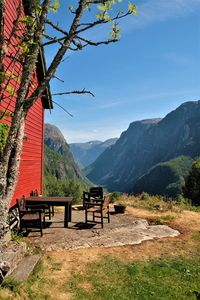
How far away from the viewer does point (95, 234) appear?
1052 cm

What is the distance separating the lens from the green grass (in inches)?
237

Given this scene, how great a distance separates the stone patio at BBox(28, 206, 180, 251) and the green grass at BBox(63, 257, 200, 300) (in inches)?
63.0

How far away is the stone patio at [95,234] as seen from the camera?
30.2 feet

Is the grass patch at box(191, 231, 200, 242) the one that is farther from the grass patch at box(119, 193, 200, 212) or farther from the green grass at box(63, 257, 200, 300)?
the grass patch at box(119, 193, 200, 212)

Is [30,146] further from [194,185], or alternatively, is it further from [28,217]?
[194,185]

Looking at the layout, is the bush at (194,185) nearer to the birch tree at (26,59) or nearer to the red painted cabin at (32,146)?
the red painted cabin at (32,146)

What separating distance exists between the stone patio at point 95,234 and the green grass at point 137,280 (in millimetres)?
1601

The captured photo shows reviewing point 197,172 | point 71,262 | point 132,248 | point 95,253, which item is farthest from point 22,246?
point 197,172

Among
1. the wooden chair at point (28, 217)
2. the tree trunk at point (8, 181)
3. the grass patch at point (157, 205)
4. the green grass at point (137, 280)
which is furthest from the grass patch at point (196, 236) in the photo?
the tree trunk at point (8, 181)

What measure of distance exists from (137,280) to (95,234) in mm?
3931

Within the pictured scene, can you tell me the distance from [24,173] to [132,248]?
A: 607 cm

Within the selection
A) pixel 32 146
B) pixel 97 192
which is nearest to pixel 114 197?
pixel 97 192

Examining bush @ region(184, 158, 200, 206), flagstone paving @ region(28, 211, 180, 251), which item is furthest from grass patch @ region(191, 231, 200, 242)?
bush @ region(184, 158, 200, 206)

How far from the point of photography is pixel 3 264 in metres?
5.88
